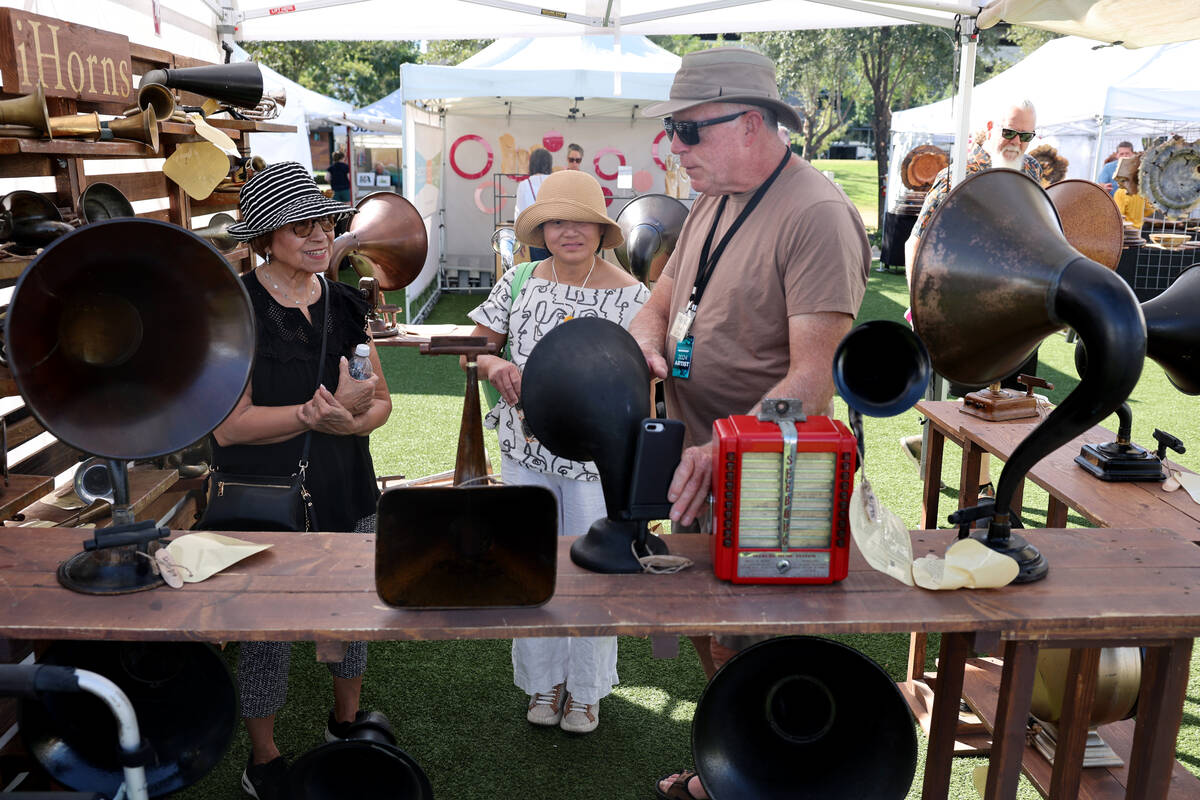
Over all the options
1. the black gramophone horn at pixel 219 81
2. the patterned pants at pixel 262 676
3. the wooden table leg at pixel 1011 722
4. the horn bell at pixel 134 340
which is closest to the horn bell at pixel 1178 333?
the wooden table leg at pixel 1011 722

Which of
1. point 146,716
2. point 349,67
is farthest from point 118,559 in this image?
point 349,67

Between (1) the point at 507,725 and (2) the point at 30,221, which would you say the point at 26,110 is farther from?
(1) the point at 507,725

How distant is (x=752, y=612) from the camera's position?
1868 mm

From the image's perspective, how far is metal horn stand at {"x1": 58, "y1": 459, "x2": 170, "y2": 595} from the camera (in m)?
1.95

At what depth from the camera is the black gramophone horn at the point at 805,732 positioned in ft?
6.54

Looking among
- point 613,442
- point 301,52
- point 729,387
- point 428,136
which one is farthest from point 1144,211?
point 301,52

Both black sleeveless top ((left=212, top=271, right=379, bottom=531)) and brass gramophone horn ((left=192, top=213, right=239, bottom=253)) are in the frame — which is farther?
brass gramophone horn ((left=192, top=213, right=239, bottom=253))

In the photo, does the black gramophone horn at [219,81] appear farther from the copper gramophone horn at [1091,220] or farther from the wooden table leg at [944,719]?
the copper gramophone horn at [1091,220]

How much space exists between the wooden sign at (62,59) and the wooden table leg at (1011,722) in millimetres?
3173

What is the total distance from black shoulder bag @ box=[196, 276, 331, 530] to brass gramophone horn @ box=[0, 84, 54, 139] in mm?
1186

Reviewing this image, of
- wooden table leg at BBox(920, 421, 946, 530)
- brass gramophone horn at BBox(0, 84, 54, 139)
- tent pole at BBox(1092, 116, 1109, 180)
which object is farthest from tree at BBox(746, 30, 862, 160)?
brass gramophone horn at BBox(0, 84, 54, 139)

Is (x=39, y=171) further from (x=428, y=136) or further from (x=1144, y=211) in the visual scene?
(x=1144, y=211)

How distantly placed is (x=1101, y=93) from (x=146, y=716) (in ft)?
45.1

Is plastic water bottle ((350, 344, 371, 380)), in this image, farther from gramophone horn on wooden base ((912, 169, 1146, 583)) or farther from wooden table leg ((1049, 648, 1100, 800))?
wooden table leg ((1049, 648, 1100, 800))
